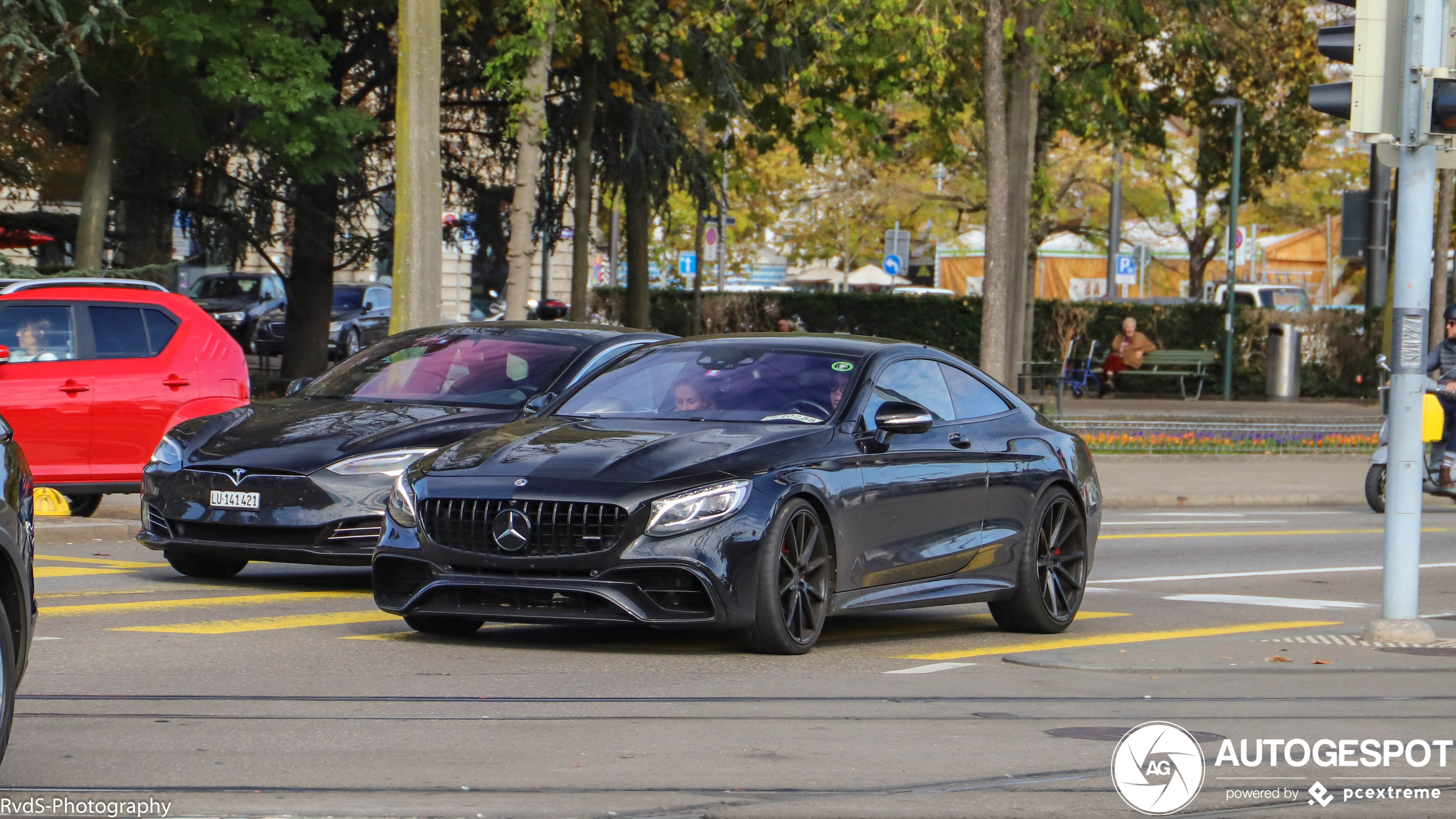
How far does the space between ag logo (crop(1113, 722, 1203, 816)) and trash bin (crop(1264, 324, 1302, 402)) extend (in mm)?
32082

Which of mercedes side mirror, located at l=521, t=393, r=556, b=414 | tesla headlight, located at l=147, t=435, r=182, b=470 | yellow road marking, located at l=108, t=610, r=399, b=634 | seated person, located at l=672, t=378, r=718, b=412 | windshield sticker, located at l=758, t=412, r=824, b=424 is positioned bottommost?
yellow road marking, located at l=108, t=610, r=399, b=634

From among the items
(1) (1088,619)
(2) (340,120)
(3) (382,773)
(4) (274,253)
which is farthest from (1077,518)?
(4) (274,253)

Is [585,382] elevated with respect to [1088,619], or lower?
elevated

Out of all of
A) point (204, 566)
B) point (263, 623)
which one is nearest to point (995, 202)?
point (204, 566)

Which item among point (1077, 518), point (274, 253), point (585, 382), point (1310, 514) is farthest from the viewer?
point (274, 253)

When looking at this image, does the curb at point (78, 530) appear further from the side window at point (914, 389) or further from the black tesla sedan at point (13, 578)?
the black tesla sedan at point (13, 578)

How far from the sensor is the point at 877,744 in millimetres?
6672

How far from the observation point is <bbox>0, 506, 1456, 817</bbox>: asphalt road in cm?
577

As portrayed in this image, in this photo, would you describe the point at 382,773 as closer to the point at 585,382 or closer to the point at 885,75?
the point at 585,382

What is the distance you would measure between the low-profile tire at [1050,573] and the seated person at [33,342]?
7280 mm

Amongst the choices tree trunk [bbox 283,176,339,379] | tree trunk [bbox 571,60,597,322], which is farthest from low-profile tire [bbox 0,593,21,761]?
tree trunk [bbox 283,176,339,379]

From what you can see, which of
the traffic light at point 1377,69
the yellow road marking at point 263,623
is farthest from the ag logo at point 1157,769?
the yellow road marking at point 263,623

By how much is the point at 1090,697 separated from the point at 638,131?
73.4 feet

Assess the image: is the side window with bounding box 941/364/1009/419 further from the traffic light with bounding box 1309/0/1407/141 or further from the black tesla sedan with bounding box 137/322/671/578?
the black tesla sedan with bounding box 137/322/671/578
